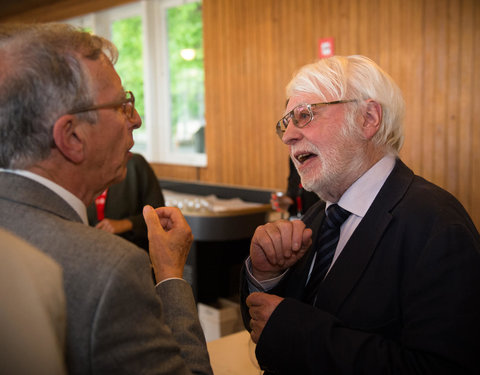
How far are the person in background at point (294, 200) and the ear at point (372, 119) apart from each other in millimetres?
1837

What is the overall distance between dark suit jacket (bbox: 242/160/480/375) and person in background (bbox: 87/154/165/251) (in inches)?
63.6

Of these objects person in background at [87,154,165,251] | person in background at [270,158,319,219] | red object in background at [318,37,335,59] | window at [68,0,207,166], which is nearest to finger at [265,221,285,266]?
person in background at [87,154,165,251]

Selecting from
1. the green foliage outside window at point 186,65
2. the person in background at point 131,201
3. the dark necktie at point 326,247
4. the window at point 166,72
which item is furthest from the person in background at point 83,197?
the green foliage outside window at point 186,65

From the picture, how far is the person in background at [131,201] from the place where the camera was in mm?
2762

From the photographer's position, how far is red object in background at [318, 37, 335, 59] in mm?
4460

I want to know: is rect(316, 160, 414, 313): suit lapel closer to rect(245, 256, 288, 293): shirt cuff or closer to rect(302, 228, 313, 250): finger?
rect(302, 228, 313, 250): finger

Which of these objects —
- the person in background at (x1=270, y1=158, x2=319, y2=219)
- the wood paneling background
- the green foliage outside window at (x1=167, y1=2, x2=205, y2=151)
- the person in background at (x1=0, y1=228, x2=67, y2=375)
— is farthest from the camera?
the green foliage outside window at (x1=167, y1=2, x2=205, y2=151)

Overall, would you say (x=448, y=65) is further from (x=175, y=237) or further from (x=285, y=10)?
(x=175, y=237)

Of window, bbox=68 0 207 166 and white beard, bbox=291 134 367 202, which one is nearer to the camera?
white beard, bbox=291 134 367 202

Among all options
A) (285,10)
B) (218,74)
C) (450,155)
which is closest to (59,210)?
(450,155)

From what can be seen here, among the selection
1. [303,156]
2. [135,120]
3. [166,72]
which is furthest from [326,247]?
[166,72]

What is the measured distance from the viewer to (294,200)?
3615mm

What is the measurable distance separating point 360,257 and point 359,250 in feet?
0.07

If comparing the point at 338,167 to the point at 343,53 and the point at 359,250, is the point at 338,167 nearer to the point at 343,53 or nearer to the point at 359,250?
the point at 359,250
